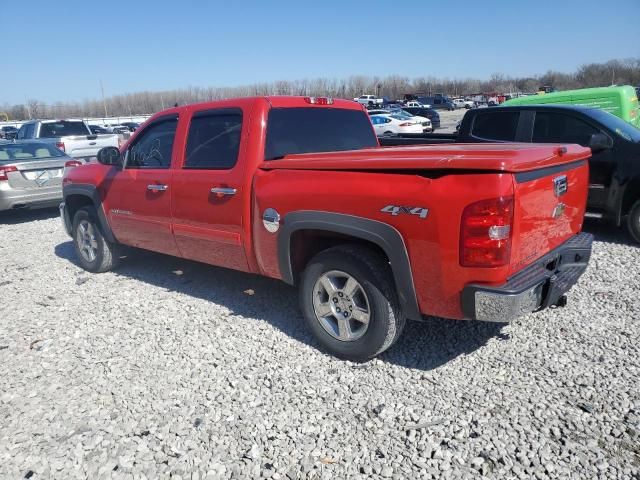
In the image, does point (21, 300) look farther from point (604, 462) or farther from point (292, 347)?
point (604, 462)

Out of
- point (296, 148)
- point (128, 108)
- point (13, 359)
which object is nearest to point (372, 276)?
point (296, 148)

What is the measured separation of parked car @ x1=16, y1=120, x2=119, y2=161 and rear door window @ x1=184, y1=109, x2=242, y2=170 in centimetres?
953

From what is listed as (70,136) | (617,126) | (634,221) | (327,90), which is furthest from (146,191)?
(327,90)

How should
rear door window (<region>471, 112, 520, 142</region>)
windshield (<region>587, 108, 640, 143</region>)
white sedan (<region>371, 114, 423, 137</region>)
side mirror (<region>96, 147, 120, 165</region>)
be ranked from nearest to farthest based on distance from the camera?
side mirror (<region>96, 147, 120, 165</region>) < windshield (<region>587, 108, 640, 143</region>) < rear door window (<region>471, 112, 520, 142</region>) < white sedan (<region>371, 114, 423, 137</region>)

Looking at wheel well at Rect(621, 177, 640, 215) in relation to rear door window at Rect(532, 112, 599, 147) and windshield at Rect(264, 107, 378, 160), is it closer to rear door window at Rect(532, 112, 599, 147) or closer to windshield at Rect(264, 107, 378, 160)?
rear door window at Rect(532, 112, 599, 147)

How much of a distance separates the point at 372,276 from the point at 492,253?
80 centimetres

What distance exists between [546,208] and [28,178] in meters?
8.77

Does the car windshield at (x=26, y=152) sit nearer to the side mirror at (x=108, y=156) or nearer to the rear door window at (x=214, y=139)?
the side mirror at (x=108, y=156)

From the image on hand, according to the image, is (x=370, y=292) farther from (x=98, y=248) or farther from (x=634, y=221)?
(x=634, y=221)

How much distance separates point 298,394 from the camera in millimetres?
3139

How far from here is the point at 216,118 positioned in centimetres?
415

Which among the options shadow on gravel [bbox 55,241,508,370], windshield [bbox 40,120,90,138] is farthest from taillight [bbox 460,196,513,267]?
windshield [bbox 40,120,90,138]

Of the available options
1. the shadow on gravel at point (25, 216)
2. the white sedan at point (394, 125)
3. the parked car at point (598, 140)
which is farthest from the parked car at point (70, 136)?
the white sedan at point (394, 125)

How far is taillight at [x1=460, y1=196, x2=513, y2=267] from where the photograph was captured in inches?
101
